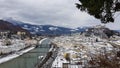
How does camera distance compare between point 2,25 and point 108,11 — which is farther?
point 2,25

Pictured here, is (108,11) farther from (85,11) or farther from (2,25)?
(2,25)

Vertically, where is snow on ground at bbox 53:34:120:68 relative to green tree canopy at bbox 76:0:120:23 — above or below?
below

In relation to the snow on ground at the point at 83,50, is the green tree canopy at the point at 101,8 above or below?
above

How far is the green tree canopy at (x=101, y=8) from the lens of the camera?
843 cm

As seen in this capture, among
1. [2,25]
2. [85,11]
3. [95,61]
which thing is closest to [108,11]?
[85,11]

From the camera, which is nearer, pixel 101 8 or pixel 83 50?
pixel 101 8

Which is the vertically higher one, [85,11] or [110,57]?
[85,11]

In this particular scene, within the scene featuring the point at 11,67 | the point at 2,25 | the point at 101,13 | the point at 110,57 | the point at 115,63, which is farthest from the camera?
the point at 2,25

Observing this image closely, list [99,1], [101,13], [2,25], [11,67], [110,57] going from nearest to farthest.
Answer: [110,57], [99,1], [101,13], [11,67], [2,25]

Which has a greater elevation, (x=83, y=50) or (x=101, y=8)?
(x=101, y=8)

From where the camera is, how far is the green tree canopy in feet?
27.7

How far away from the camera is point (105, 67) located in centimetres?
500

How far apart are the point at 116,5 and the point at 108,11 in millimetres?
296

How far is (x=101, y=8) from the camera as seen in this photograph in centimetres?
882
